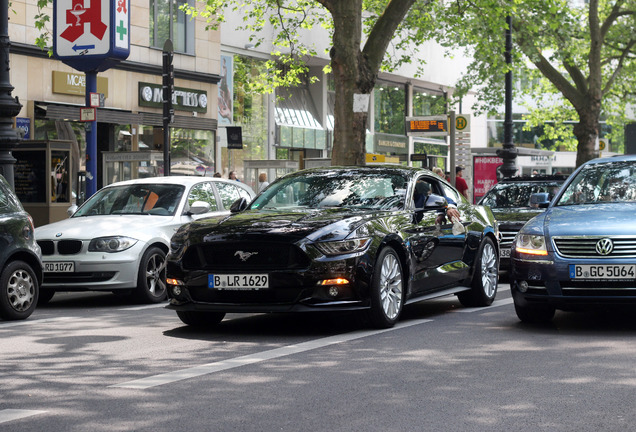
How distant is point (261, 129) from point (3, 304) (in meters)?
26.7

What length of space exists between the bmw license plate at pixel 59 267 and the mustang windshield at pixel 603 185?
5.57 m

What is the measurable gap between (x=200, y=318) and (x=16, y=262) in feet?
7.06

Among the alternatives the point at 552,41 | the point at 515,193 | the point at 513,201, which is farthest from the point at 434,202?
the point at 552,41

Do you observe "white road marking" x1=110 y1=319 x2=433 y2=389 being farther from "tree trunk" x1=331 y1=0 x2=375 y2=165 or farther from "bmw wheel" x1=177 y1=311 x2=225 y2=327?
"tree trunk" x1=331 y1=0 x2=375 y2=165

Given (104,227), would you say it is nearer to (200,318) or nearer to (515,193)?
(200,318)

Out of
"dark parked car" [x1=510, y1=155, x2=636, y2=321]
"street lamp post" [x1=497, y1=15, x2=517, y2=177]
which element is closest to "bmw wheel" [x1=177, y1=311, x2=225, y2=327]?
"dark parked car" [x1=510, y1=155, x2=636, y2=321]

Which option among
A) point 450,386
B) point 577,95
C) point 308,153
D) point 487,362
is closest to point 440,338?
point 487,362

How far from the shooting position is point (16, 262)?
11.1 metres

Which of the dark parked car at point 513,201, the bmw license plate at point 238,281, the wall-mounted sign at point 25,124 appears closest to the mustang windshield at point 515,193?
the dark parked car at point 513,201

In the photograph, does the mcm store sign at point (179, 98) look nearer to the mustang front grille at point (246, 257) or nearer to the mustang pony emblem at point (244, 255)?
the mustang front grille at point (246, 257)

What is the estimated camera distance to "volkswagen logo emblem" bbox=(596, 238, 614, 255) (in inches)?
367

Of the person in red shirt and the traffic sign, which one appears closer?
the traffic sign

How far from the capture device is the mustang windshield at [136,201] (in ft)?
46.4

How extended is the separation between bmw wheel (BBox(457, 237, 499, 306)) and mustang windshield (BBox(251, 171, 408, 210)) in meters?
1.68
